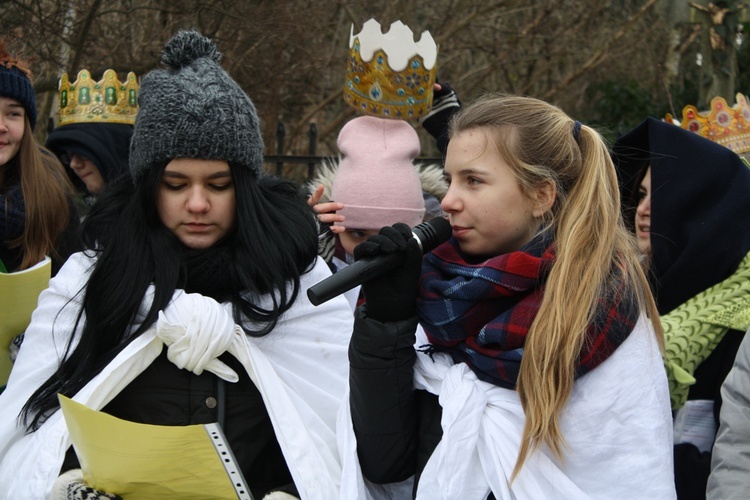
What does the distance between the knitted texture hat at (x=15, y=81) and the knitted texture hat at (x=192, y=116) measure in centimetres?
89

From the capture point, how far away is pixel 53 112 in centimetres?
691

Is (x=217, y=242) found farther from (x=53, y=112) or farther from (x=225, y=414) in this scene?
(x=53, y=112)

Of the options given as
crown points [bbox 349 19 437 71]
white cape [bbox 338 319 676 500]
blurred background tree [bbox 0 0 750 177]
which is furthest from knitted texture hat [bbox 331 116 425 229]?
blurred background tree [bbox 0 0 750 177]

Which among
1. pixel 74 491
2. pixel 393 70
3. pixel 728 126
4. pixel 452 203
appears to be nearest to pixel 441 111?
pixel 393 70

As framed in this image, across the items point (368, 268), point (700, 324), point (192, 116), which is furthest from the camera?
point (700, 324)

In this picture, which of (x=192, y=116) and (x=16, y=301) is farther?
(x=16, y=301)

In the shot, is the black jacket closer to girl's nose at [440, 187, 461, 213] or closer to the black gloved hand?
girl's nose at [440, 187, 461, 213]

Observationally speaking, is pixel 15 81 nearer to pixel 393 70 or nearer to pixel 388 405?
pixel 393 70

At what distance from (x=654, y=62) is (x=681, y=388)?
7873 millimetres

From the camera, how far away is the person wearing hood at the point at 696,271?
273 centimetres

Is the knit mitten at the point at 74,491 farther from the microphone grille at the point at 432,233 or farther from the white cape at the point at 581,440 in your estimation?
the microphone grille at the point at 432,233

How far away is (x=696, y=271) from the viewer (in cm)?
287

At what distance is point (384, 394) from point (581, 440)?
0.50 meters

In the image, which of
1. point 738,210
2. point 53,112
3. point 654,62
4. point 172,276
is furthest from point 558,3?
point 172,276
